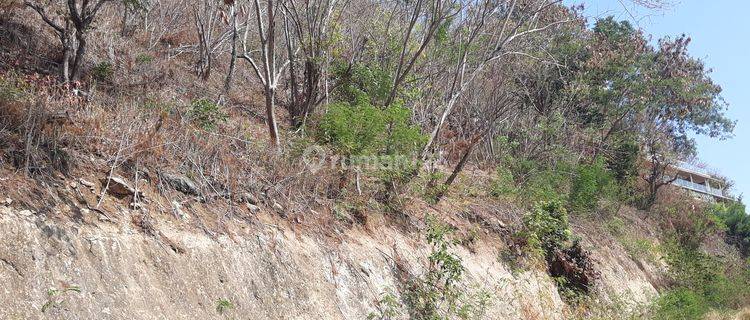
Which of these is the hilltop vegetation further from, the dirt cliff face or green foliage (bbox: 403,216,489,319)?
the dirt cliff face

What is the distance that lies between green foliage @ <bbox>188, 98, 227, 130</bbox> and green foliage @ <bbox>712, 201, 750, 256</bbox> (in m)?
24.9

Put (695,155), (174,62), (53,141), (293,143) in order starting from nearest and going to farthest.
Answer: (53,141), (293,143), (174,62), (695,155)

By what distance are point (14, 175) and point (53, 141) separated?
572 mm

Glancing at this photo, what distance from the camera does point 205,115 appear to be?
854cm

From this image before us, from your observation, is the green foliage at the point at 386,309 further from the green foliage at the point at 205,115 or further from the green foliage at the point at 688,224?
the green foliage at the point at 688,224

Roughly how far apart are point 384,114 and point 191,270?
151 inches

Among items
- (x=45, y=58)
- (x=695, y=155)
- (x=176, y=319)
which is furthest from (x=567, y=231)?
(x=695, y=155)

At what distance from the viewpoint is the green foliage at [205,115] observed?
27.1ft

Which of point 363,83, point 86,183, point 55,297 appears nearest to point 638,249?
point 363,83

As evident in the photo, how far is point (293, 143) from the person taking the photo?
28.0 feet

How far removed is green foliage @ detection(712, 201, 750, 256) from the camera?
2758 cm

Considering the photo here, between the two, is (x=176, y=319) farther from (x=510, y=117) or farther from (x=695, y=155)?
(x=695, y=155)

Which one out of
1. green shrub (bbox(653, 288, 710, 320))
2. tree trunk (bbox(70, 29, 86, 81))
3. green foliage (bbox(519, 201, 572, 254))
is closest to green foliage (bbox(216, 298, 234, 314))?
tree trunk (bbox(70, 29, 86, 81))

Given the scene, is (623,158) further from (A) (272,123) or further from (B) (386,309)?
(B) (386,309)
